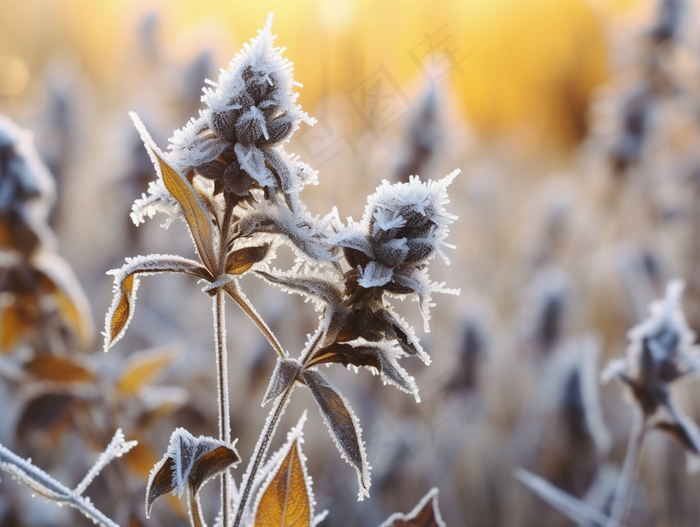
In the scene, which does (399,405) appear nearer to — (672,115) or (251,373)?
(251,373)

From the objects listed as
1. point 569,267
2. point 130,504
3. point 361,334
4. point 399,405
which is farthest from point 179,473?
point 569,267

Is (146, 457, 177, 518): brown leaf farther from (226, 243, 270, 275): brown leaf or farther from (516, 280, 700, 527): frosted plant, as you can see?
(516, 280, 700, 527): frosted plant

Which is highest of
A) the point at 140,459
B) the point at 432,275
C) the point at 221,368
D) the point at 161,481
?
the point at 432,275

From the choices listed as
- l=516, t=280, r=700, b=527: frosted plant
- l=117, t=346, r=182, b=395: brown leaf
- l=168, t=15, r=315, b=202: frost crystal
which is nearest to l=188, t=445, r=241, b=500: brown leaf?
l=168, t=15, r=315, b=202: frost crystal

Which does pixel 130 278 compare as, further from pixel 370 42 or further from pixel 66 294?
pixel 370 42

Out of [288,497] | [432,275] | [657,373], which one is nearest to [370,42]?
[432,275]

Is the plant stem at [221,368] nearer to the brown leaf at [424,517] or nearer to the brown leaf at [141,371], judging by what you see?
the brown leaf at [424,517]
